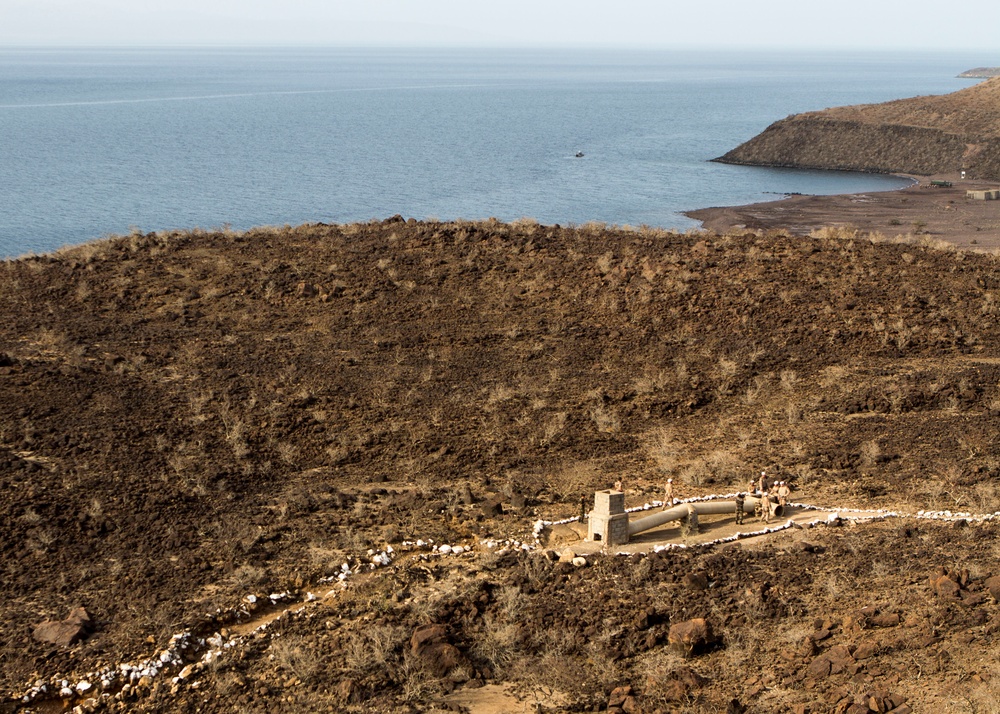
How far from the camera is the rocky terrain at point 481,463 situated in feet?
39.4

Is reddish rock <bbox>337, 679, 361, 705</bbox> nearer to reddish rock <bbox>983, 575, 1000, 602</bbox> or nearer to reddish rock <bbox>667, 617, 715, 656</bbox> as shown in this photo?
reddish rock <bbox>667, 617, 715, 656</bbox>

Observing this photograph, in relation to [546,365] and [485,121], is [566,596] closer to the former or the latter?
[546,365]

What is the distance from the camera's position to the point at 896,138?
95.3 m

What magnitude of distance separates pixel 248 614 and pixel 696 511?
6621 mm

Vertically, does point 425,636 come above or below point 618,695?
above

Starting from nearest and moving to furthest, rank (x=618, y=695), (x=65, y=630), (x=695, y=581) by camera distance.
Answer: (x=618, y=695) < (x=65, y=630) < (x=695, y=581)

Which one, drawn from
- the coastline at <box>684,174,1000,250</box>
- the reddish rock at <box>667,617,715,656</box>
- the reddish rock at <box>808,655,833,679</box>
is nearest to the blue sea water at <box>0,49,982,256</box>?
the coastline at <box>684,174,1000,250</box>

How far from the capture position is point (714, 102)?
18100cm

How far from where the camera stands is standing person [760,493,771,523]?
16.3 meters

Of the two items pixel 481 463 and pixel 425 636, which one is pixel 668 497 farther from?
pixel 425 636

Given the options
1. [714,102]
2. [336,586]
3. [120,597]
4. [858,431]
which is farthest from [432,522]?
[714,102]

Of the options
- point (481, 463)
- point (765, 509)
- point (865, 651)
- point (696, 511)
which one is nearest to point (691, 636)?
point (865, 651)

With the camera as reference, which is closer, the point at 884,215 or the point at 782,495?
the point at 782,495

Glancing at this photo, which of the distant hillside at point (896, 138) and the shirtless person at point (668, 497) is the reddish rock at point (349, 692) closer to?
the shirtless person at point (668, 497)
